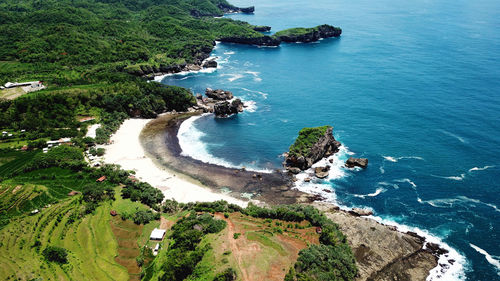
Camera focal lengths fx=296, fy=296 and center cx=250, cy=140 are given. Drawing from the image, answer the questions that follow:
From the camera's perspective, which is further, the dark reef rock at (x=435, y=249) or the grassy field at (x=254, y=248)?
the dark reef rock at (x=435, y=249)

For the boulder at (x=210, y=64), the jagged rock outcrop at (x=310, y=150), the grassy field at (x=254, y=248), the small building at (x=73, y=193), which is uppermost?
the boulder at (x=210, y=64)

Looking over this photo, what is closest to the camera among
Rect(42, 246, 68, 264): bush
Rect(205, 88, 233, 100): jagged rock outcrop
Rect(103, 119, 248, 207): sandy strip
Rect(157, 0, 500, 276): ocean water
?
Rect(42, 246, 68, 264): bush

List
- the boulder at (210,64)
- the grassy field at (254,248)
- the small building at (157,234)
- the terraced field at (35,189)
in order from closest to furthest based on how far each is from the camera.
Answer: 1. the grassy field at (254,248)
2. the small building at (157,234)
3. the terraced field at (35,189)
4. the boulder at (210,64)

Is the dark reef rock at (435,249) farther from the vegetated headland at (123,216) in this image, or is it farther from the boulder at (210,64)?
the boulder at (210,64)

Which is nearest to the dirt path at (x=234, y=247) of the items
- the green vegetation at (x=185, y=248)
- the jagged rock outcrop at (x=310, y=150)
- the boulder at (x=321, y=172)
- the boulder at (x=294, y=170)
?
the green vegetation at (x=185, y=248)

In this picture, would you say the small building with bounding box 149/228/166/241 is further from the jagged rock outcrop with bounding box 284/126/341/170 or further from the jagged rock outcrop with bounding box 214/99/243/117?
the jagged rock outcrop with bounding box 214/99/243/117

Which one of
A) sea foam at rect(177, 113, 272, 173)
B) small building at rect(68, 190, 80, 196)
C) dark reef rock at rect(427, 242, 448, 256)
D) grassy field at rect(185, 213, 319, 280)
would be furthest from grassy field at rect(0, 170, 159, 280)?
dark reef rock at rect(427, 242, 448, 256)

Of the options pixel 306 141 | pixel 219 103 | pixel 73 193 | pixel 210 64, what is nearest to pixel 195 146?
pixel 219 103

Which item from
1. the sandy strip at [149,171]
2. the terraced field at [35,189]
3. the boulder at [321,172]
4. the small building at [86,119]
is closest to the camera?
the terraced field at [35,189]
